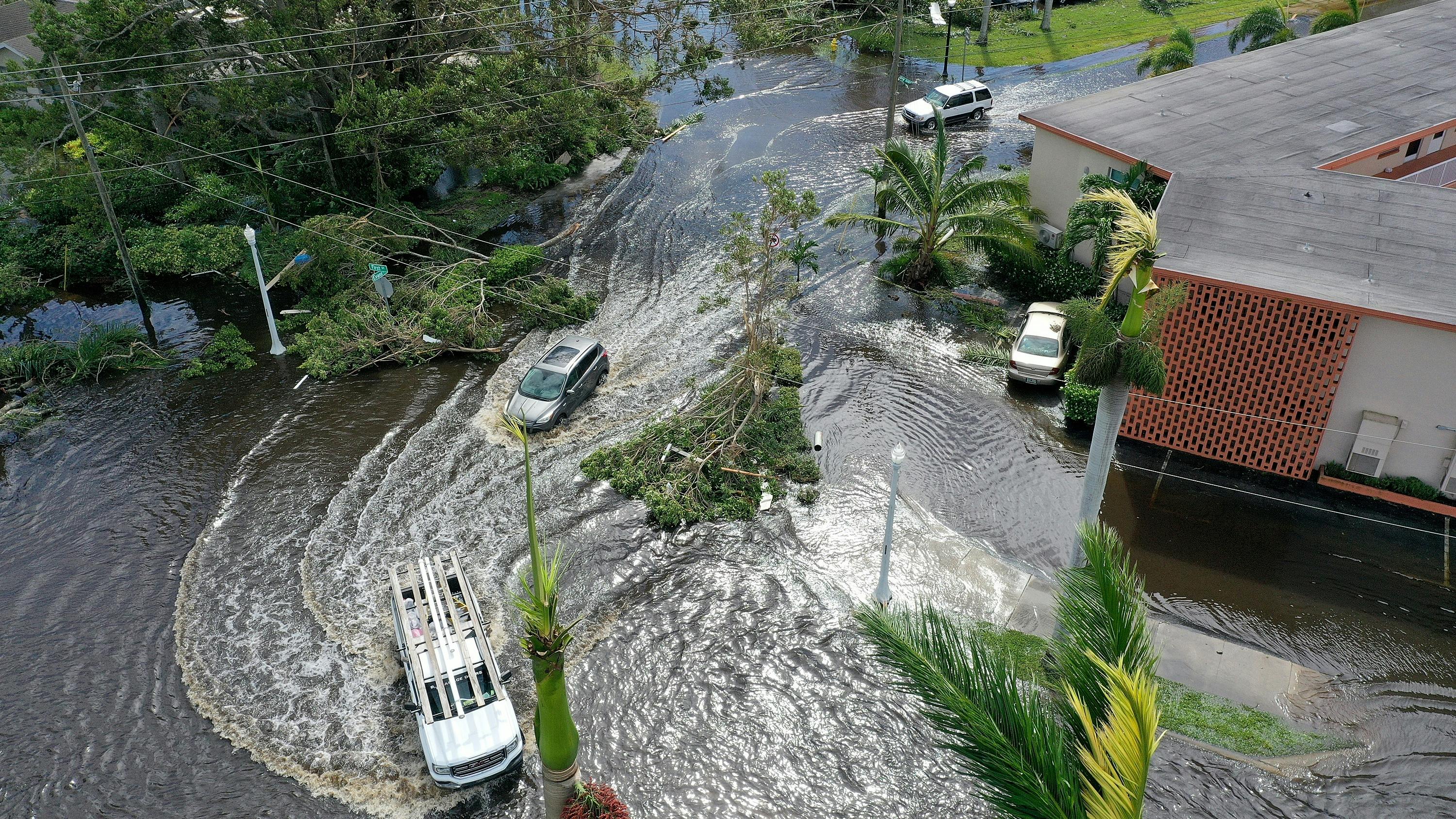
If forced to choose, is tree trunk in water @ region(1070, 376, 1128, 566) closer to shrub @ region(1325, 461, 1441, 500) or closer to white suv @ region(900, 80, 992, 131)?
shrub @ region(1325, 461, 1441, 500)

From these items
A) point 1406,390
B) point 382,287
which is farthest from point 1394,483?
point 382,287

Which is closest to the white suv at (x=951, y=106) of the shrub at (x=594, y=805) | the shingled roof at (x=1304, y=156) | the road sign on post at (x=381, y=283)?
the shingled roof at (x=1304, y=156)

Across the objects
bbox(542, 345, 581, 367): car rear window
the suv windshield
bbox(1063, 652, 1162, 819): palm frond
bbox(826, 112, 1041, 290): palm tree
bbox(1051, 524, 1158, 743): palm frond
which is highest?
bbox(1063, 652, 1162, 819): palm frond

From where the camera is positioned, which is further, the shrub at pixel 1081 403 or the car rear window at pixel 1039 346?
the car rear window at pixel 1039 346

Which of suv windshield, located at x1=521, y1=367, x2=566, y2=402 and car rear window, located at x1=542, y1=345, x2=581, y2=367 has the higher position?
car rear window, located at x1=542, y1=345, x2=581, y2=367

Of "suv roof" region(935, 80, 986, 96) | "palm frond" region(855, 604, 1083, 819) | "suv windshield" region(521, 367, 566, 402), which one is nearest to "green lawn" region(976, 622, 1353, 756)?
"palm frond" region(855, 604, 1083, 819)

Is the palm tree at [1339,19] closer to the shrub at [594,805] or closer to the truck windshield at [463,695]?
the truck windshield at [463,695]

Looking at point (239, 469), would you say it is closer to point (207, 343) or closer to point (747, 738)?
point (207, 343)
